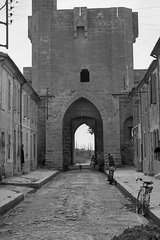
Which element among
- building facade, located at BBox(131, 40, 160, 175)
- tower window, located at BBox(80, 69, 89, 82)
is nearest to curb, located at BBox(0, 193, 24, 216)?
building facade, located at BBox(131, 40, 160, 175)

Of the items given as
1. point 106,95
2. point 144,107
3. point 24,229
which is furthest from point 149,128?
point 24,229

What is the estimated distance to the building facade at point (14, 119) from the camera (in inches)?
805

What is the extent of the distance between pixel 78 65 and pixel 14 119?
41.6ft

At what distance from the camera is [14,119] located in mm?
23500

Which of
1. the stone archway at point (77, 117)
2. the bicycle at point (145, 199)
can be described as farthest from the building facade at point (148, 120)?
the bicycle at point (145, 199)

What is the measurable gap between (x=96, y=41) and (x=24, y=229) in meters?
28.6

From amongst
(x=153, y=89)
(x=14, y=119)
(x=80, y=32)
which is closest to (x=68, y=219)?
(x=153, y=89)

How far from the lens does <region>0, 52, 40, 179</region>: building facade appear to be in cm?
2044

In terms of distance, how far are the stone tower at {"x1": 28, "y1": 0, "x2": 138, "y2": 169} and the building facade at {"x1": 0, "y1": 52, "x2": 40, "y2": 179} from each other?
3290 mm

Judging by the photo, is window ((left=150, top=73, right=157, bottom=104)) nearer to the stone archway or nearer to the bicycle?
the bicycle

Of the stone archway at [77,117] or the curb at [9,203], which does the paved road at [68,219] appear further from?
the stone archway at [77,117]

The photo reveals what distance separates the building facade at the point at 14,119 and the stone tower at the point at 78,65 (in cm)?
329

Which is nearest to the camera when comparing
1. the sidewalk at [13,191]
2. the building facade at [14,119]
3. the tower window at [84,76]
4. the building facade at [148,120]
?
the sidewalk at [13,191]

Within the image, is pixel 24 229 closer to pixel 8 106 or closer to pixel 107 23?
pixel 8 106
